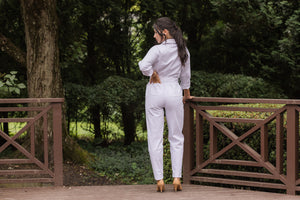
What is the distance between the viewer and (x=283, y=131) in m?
5.39

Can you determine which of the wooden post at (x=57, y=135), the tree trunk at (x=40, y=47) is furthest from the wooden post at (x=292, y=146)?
the tree trunk at (x=40, y=47)

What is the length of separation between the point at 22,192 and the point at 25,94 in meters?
5.28

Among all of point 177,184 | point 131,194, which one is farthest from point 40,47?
point 177,184

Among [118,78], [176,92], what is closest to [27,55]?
[118,78]

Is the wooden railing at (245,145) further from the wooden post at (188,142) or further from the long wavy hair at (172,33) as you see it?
the long wavy hair at (172,33)

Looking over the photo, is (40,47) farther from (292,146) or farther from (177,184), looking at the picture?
(292,146)

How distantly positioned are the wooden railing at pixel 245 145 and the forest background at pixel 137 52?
383cm

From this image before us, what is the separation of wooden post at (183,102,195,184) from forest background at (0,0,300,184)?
384 centimetres

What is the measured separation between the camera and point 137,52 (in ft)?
41.5

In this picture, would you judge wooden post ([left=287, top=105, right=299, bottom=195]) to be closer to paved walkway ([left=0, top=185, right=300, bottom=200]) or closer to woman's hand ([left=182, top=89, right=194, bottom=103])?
paved walkway ([left=0, top=185, right=300, bottom=200])

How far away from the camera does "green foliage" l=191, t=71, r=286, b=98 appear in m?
10.7

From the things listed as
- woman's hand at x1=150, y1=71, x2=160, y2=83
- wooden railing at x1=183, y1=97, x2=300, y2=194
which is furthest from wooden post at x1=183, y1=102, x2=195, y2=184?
woman's hand at x1=150, y1=71, x2=160, y2=83

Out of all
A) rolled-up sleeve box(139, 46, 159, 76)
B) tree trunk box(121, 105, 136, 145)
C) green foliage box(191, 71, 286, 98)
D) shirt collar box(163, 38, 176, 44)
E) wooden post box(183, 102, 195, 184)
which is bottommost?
tree trunk box(121, 105, 136, 145)

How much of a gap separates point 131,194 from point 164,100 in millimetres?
1080
